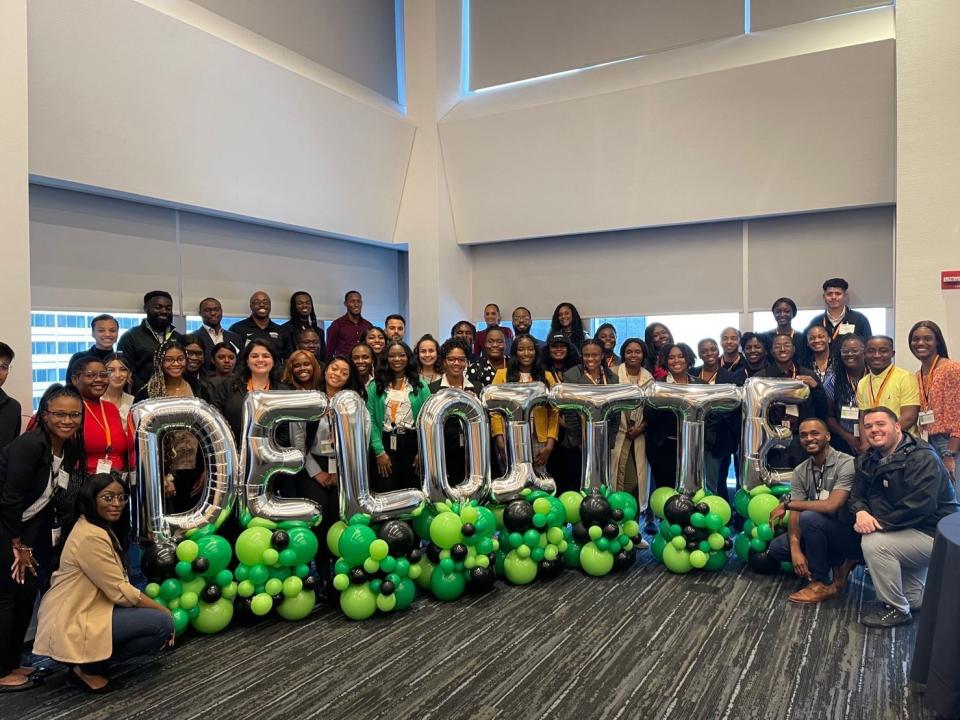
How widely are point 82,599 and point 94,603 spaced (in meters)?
0.06

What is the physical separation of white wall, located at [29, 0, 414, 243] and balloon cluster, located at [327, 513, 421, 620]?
10.6 feet

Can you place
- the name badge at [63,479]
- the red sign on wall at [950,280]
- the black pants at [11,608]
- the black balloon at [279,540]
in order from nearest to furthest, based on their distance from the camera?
the black pants at [11,608]
the name badge at [63,479]
the black balloon at [279,540]
the red sign on wall at [950,280]

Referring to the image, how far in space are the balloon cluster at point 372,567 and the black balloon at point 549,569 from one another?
2.76ft

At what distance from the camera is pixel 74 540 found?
3.01m

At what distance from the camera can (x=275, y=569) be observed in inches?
149

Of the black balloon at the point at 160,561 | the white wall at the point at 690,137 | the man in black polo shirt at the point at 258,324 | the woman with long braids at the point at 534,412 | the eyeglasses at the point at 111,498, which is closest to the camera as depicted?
the eyeglasses at the point at 111,498

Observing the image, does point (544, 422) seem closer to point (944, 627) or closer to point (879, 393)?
point (879, 393)

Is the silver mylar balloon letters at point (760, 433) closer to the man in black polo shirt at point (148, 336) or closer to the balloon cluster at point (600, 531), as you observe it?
the balloon cluster at point (600, 531)

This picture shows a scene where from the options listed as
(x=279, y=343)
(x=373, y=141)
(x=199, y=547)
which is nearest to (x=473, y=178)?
(x=373, y=141)

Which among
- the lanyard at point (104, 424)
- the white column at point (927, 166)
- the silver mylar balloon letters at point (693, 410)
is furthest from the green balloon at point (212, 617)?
the white column at point (927, 166)

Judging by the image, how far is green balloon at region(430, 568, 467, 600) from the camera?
408 cm

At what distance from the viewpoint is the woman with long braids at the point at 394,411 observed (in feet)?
14.8

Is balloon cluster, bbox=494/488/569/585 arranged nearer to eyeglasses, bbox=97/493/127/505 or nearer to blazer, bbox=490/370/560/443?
blazer, bbox=490/370/560/443

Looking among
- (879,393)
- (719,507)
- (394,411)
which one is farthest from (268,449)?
(879,393)
